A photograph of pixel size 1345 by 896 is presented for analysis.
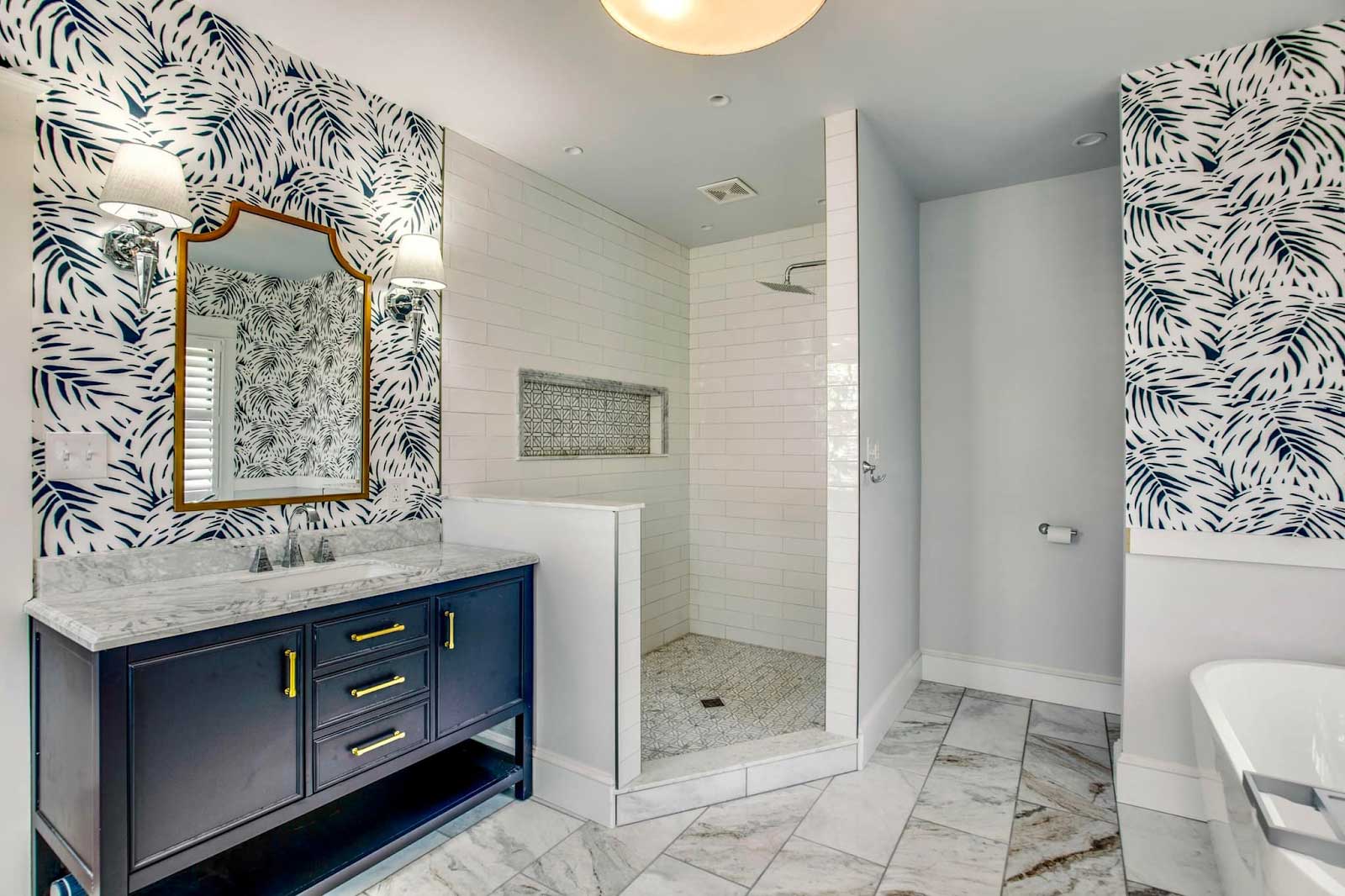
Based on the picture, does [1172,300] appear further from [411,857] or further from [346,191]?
[411,857]

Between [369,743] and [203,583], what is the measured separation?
0.68m

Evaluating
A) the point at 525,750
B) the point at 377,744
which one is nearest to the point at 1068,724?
the point at 525,750

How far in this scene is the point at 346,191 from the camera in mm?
2523

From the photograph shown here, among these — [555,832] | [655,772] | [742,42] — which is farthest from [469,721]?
[742,42]

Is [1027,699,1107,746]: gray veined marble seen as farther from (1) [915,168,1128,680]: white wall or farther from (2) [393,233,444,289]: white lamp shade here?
(2) [393,233,444,289]: white lamp shade

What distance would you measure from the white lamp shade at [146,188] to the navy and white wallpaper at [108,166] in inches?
5.1

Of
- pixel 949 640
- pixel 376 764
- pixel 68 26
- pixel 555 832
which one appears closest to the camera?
pixel 68 26

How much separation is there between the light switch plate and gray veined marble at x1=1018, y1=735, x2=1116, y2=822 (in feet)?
10.9

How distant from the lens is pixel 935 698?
11.6ft

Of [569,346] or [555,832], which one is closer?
[555,832]

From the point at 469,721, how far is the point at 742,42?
7.20ft

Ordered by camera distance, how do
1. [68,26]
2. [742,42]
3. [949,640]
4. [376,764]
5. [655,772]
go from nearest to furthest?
[742,42] → [68,26] → [376,764] → [655,772] → [949,640]

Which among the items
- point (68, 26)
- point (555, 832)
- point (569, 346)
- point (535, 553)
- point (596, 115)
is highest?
point (596, 115)

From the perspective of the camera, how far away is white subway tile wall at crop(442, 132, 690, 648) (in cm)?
293
